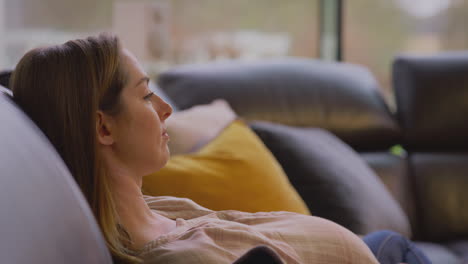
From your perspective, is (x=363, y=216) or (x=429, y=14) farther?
(x=429, y=14)

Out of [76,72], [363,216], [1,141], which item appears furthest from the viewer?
[363,216]

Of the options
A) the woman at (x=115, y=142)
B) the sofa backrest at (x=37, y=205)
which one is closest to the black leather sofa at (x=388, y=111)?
the woman at (x=115, y=142)

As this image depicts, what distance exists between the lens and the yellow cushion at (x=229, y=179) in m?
1.23

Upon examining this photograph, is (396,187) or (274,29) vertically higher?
(274,29)

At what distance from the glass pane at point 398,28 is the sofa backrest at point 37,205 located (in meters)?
2.82

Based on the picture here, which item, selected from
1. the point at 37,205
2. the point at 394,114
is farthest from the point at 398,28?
the point at 37,205

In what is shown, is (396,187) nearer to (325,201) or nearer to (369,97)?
(369,97)

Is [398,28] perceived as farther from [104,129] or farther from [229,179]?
[104,129]

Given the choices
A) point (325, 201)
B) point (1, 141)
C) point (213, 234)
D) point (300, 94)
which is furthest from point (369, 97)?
point (1, 141)

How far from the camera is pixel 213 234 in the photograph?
838 millimetres

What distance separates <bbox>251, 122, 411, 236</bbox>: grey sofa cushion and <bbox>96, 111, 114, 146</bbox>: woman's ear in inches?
37.7

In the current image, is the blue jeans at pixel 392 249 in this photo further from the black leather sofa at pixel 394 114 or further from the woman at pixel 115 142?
the black leather sofa at pixel 394 114

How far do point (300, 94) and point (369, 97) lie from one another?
27cm

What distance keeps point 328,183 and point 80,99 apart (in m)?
1.05
